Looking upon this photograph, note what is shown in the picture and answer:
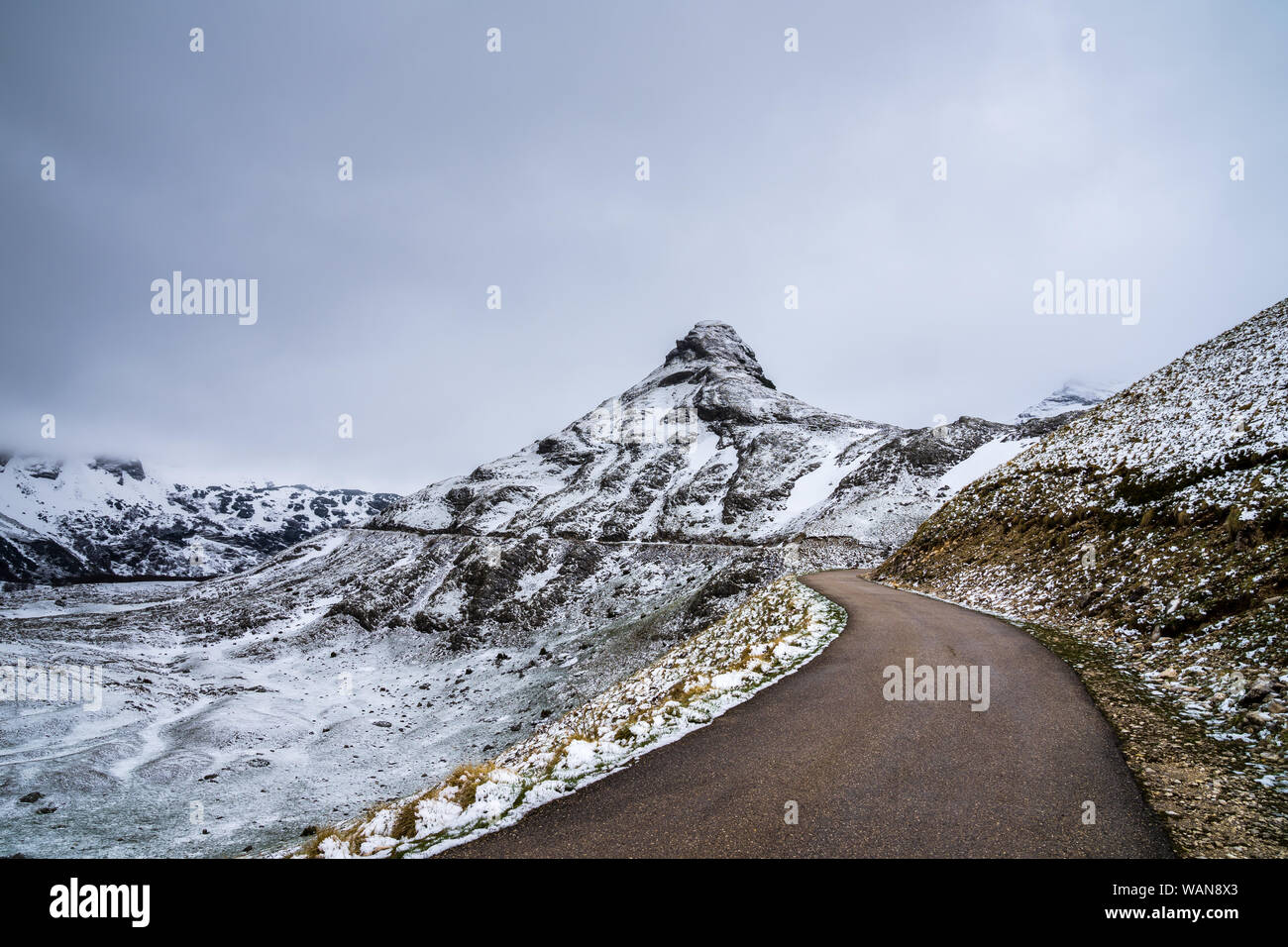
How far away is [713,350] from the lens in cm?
17662

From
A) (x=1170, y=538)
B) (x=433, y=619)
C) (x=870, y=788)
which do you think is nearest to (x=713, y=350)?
(x=433, y=619)

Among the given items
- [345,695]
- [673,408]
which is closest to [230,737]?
[345,695]

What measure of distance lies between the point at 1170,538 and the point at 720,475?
7628 cm

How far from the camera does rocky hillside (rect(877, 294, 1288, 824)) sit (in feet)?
33.5

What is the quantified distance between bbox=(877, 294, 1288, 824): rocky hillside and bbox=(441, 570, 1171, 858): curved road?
8.41ft

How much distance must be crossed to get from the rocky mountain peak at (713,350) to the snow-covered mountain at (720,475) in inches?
897

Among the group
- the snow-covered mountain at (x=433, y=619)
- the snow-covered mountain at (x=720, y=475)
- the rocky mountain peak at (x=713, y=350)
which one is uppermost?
the rocky mountain peak at (x=713, y=350)

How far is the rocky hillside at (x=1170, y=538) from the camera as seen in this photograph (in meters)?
10.2
